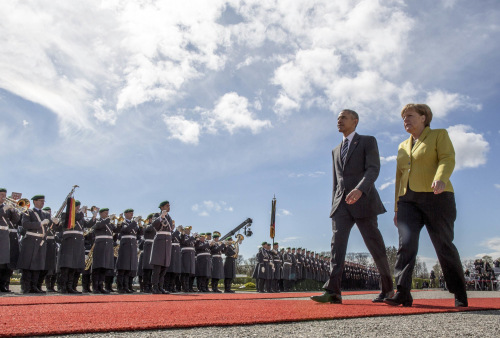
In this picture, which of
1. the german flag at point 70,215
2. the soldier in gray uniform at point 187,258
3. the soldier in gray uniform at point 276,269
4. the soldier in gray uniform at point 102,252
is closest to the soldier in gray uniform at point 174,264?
the soldier in gray uniform at point 187,258

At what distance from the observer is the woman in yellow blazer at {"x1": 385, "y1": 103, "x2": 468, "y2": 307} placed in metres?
4.04

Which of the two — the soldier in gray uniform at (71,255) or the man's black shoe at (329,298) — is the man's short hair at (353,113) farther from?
the soldier in gray uniform at (71,255)

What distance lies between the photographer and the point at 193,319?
289 cm

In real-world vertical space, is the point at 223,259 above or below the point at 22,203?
below

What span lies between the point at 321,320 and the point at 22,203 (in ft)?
34.5

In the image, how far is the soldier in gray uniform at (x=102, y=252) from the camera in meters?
10.1

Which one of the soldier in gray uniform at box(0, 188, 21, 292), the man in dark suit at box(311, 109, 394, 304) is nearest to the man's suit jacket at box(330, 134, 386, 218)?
the man in dark suit at box(311, 109, 394, 304)

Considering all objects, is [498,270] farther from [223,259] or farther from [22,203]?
[22,203]

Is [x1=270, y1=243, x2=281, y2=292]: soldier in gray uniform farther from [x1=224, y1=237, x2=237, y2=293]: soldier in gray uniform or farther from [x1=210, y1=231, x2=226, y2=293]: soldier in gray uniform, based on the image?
[x1=210, y1=231, x2=226, y2=293]: soldier in gray uniform

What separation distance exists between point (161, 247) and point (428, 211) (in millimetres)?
6366

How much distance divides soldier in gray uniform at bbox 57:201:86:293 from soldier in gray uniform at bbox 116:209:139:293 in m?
0.96

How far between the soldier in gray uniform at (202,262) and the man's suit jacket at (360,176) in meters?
10.4

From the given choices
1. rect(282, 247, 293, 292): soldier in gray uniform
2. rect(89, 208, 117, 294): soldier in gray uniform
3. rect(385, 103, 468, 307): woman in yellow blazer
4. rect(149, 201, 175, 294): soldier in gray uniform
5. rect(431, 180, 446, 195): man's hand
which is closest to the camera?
rect(431, 180, 446, 195): man's hand

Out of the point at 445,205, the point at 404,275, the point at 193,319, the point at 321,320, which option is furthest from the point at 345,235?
the point at 193,319
